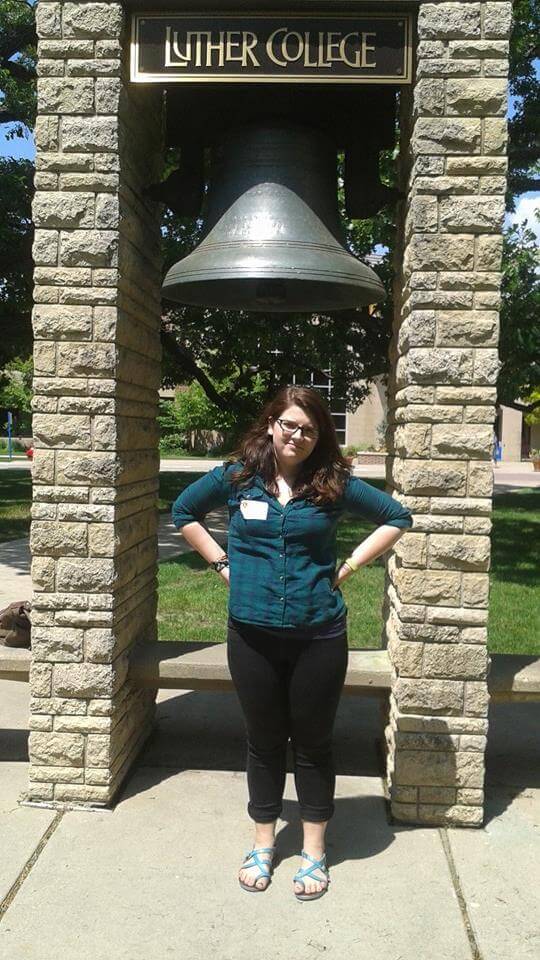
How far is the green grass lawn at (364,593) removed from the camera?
24.1 ft

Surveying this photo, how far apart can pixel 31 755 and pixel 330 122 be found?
10.8 feet

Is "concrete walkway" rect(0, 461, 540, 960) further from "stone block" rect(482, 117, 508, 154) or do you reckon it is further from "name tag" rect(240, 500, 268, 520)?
"stone block" rect(482, 117, 508, 154)

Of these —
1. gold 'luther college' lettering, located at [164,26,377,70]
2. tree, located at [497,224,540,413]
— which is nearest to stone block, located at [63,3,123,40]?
gold 'luther college' lettering, located at [164,26,377,70]

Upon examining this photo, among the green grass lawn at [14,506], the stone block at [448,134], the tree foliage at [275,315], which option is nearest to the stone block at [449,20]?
the stone block at [448,134]

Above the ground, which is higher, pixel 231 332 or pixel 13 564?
pixel 231 332

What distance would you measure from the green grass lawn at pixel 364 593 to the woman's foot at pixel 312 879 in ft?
11.3

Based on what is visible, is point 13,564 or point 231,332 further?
point 231,332

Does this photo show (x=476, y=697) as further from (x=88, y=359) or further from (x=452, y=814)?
(x=88, y=359)

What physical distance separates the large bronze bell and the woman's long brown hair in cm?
55

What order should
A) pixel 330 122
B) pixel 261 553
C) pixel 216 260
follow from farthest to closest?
pixel 330 122 < pixel 216 260 < pixel 261 553

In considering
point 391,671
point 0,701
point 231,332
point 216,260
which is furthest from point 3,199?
point 391,671

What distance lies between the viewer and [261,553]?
3209mm

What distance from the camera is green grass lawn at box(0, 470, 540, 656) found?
24.1 ft

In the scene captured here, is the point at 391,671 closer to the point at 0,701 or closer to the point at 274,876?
the point at 274,876
